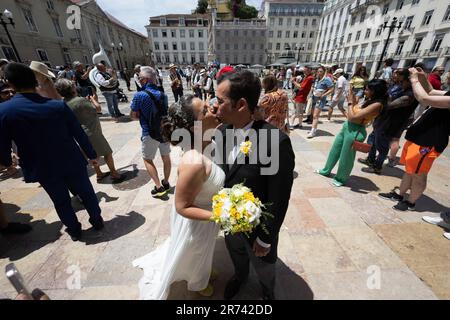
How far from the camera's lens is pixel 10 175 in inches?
186

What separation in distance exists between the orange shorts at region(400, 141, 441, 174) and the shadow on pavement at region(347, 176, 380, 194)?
92 cm

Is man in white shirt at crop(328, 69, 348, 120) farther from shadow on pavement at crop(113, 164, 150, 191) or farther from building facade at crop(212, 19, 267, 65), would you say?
building facade at crop(212, 19, 267, 65)

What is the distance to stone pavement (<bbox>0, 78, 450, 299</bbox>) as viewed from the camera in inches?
86.8

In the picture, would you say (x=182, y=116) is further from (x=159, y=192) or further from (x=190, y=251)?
(x=159, y=192)

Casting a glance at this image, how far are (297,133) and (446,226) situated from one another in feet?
15.5

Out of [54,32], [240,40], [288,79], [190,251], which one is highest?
[240,40]

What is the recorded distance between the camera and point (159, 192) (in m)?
3.80

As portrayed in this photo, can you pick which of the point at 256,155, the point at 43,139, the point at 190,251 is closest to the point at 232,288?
the point at 190,251

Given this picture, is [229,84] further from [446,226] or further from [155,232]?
[446,226]

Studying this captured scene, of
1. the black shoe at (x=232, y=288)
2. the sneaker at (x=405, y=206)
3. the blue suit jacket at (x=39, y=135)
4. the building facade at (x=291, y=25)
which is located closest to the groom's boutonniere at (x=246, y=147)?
the black shoe at (x=232, y=288)

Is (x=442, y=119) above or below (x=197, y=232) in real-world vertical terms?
above

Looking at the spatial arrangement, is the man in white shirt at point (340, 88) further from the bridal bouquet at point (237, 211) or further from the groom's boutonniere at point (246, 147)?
the bridal bouquet at point (237, 211)

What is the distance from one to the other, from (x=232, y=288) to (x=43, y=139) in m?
2.64

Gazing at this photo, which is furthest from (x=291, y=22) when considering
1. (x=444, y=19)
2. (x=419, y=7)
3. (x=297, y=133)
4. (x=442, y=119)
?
(x=442, y=119)
